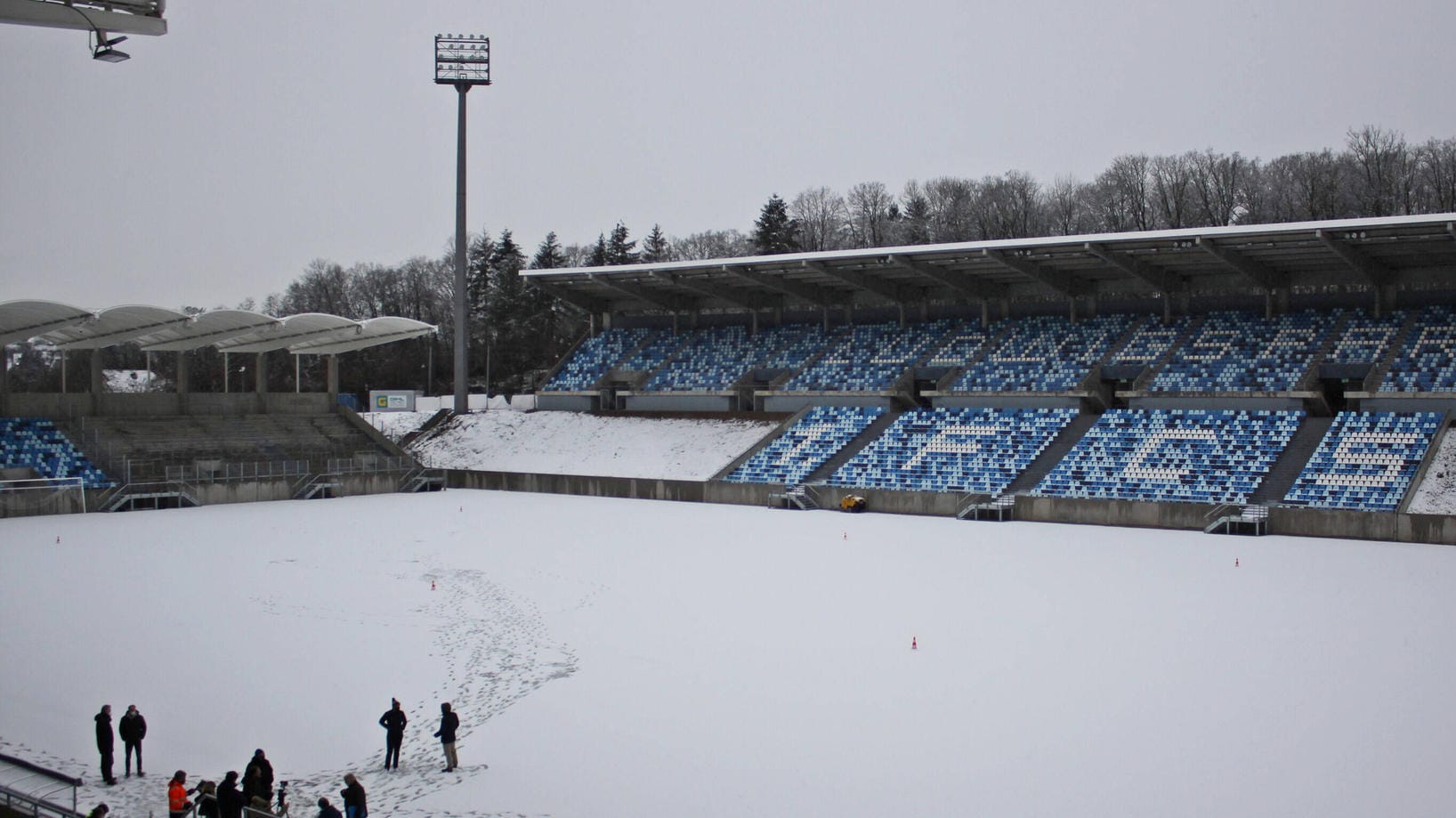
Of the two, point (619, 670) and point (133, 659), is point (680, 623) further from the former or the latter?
point (133, 659)

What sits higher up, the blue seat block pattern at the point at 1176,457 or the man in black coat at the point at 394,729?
the blue seat block pattern at the point at 1176,457

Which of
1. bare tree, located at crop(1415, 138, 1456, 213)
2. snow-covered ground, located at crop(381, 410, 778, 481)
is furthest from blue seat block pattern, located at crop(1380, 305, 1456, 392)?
bare tree, located at crop(1415, 138, 1456, 213)

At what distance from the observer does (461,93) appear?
5362 cm

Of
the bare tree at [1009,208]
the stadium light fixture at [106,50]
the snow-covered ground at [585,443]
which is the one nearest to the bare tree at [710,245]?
the bare tree at [1009,208]

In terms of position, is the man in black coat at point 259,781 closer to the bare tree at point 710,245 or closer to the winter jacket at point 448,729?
the winter jacket at point 448,729

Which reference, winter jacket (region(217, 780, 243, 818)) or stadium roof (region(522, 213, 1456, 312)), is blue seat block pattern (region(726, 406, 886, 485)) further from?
winter jacket (region(217, 780, 243, 818))

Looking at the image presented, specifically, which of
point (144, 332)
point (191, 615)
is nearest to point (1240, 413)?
point (191, 615)

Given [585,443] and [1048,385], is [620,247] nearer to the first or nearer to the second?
[585,443]

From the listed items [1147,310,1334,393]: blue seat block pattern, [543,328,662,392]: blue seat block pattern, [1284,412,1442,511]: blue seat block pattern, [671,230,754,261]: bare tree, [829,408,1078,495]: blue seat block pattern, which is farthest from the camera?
[671,230,754,261]: bare tree

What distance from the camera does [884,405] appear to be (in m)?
43.5

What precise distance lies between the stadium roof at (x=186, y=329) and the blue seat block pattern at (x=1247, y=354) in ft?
93.0

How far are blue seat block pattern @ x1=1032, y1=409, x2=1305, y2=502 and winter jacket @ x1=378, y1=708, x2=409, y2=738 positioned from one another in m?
24.3

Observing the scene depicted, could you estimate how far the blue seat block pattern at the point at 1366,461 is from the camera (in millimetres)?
28375

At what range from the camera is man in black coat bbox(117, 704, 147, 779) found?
10875 millimetres
